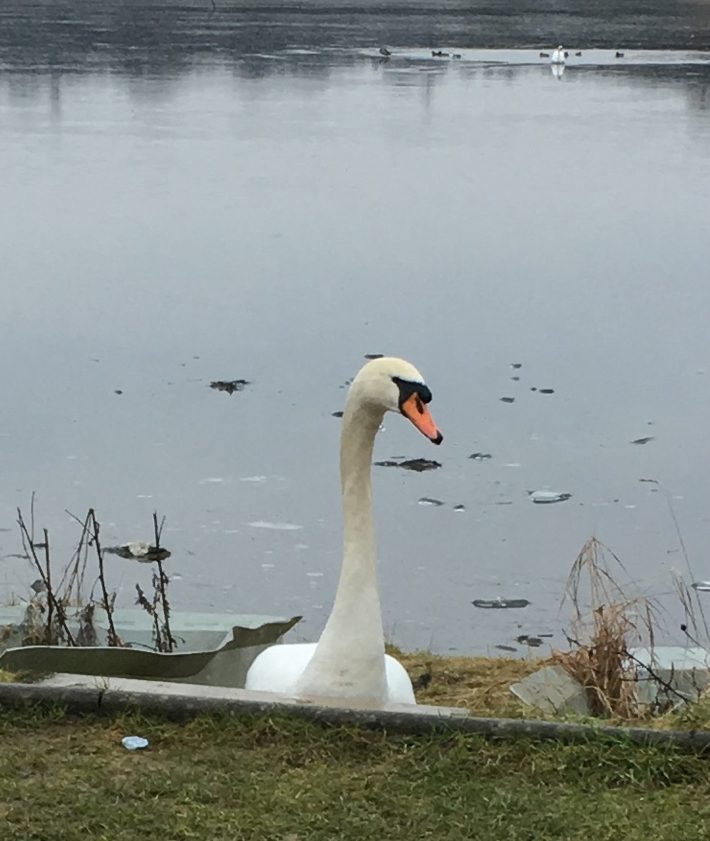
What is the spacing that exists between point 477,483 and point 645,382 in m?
2.41

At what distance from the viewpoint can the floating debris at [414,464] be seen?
8320 millimetres

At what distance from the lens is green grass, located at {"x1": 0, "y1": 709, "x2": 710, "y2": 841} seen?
3682 millimetres

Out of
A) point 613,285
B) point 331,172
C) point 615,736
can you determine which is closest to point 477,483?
point 615,736

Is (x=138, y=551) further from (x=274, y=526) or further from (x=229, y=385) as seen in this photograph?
(x=229, y=385)

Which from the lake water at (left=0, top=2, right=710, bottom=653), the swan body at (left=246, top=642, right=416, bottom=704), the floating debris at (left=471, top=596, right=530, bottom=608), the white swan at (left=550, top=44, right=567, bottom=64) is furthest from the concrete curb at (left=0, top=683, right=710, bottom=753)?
the white swan at (left=550, top=44, right=567, bottom=64)

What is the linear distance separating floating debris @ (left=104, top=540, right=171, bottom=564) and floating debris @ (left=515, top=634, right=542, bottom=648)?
161cm

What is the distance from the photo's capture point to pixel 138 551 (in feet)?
23.7

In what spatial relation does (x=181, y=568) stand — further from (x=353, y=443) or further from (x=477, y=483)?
(x=353, y=443)

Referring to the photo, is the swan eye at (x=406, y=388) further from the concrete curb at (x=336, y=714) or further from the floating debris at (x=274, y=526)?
the floating debris at (x=274, y=526)

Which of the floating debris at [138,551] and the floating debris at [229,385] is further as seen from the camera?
the floating debris at [229,385]

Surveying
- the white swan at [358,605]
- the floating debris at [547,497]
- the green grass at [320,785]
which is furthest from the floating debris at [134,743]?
the floating debris at [547,497]

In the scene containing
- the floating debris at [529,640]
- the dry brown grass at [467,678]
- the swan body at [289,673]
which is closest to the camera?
the swan body at [289,673]

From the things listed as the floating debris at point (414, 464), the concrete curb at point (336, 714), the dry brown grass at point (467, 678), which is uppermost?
the concrete curb at point (336, 714)

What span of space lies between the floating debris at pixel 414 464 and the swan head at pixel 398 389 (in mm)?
3468
